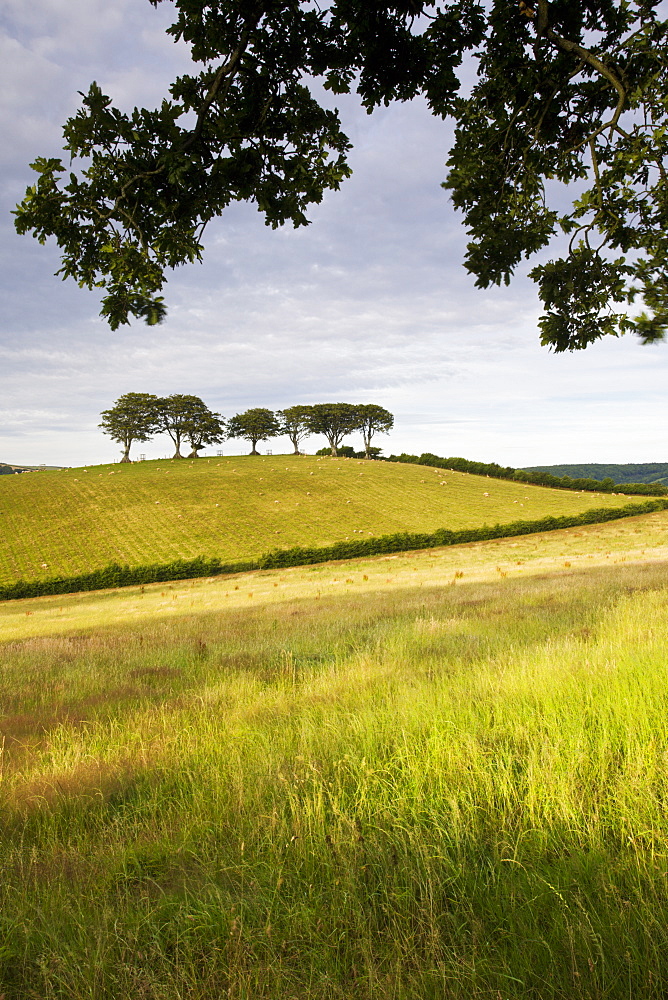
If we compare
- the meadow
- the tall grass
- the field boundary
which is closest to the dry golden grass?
the field boundary

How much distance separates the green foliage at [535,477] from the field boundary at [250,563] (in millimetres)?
28933

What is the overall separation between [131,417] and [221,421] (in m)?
19.5

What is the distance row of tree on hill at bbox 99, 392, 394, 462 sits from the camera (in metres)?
101

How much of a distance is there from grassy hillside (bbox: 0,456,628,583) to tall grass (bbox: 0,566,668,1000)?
1514 inches

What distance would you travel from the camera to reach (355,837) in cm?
263

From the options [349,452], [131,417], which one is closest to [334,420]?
[349,452]

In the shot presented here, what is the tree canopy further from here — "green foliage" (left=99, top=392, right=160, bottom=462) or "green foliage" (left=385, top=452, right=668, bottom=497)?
"green foliage" (left=99, top=392, right=160, bottom=462)

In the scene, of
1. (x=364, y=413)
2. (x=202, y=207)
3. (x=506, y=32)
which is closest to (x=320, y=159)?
(x=202, y=207)

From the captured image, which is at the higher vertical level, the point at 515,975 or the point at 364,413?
the point at 364,413

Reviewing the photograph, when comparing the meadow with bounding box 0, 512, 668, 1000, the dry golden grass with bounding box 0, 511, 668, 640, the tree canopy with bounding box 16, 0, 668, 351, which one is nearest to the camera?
the meadow with bounding box 0, 512, 668, 1000

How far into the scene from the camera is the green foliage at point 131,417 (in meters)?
100

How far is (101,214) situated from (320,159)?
2857 mm

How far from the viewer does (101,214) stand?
5.30 meters

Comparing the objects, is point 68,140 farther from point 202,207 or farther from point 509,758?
point 509,758
